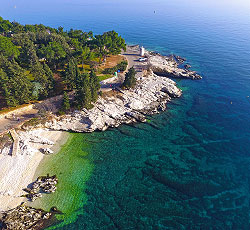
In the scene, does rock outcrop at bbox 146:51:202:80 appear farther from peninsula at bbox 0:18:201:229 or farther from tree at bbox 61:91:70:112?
tree at bbox 61:91:70:112

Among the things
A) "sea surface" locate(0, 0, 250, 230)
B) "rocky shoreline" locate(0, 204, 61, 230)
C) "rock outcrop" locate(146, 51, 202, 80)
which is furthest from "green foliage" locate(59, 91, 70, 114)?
"rock outcrop" locate(146, 51, 202, 80)

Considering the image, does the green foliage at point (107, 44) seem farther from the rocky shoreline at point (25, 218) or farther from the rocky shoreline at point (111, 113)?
the rocky shoreline at point (25, 218)

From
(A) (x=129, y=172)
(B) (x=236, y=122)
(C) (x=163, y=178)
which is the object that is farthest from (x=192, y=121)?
(A) (x=129, y=172)

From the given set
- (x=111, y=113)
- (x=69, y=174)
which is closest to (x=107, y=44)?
(x=111, y=113)

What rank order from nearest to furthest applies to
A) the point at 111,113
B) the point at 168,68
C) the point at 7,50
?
the point at 111,113 < the point at 7,50 < the point at 168,68

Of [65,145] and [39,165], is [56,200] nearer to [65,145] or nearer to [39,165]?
[39,165]

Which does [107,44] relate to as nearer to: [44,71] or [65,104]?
[44,71]
